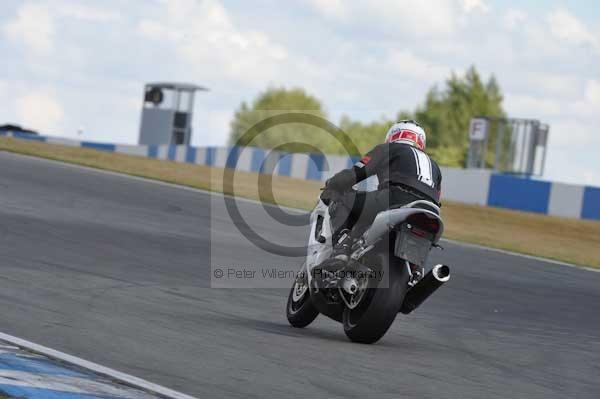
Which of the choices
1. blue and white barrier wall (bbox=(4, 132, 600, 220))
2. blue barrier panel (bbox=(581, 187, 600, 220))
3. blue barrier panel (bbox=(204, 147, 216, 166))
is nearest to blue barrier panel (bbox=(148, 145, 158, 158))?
blue barrier panel (bbox=(204, 147, 216, 166))

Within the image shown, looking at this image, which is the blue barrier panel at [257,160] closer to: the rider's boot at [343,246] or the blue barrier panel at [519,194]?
the blue barrier panel at [519,194]

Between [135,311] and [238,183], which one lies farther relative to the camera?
[238,183]

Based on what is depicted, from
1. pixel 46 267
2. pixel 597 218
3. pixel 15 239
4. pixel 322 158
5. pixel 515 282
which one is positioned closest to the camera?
pixel 46 267

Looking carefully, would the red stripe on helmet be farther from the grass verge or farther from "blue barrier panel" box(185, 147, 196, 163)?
"blue barrier panel" box(185, 147, 196, 163)

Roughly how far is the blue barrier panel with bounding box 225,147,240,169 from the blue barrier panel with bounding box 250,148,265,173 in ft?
2.00

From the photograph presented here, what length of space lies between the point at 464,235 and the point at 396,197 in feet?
41.5

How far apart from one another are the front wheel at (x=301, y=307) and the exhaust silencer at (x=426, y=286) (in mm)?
902

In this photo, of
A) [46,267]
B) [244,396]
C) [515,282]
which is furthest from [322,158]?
[244,396]

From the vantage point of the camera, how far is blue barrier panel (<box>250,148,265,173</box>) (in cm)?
3912

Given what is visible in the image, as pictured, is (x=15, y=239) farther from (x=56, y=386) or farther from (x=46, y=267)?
(x=56, y=386)

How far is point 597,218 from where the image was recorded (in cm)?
2603

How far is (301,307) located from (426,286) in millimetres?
1228

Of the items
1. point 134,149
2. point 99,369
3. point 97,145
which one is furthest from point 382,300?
point 97,145

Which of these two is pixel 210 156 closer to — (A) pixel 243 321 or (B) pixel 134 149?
(B) pixel 134 149
